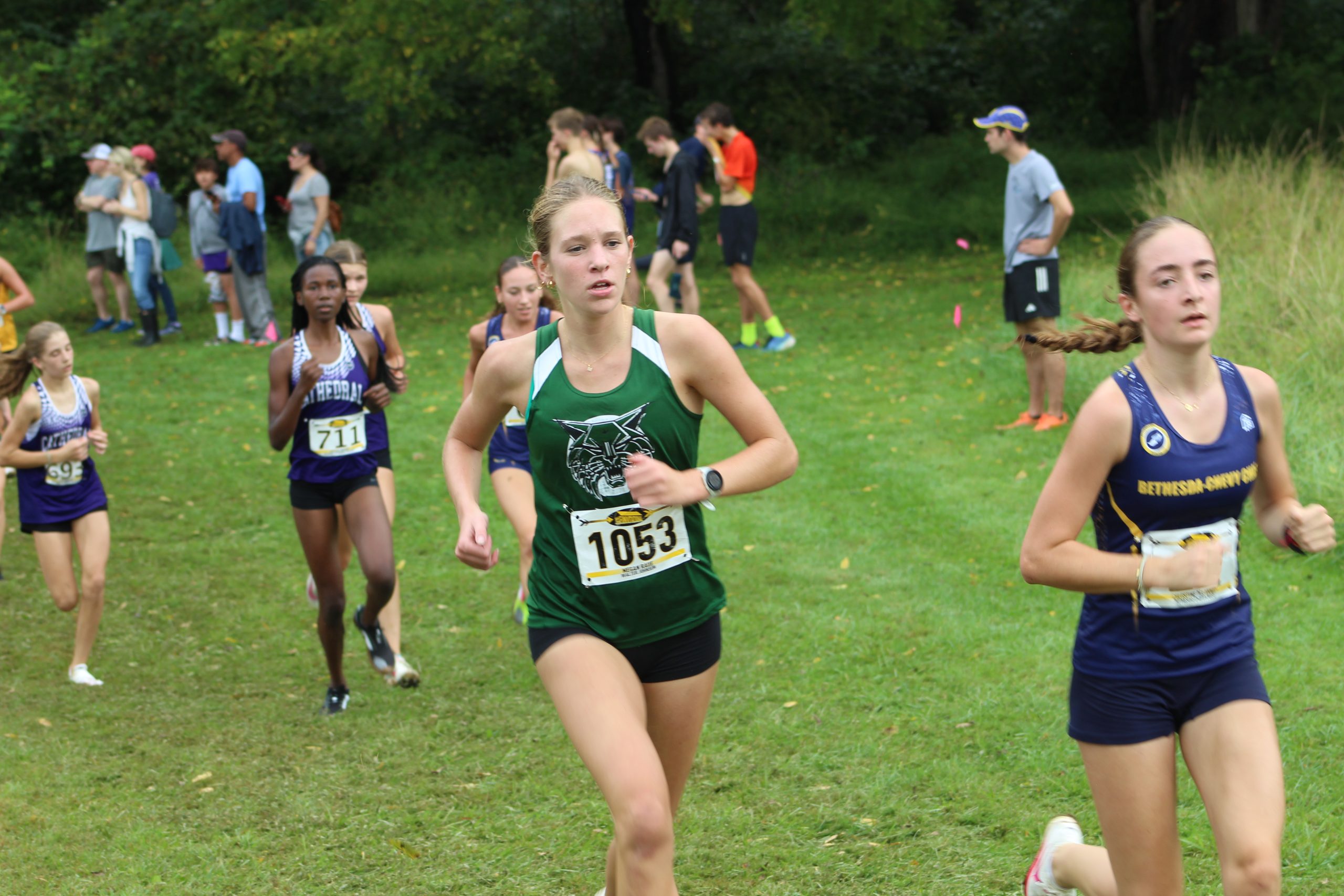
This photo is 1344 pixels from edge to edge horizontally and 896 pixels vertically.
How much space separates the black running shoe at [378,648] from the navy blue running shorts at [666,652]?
10.4 ft

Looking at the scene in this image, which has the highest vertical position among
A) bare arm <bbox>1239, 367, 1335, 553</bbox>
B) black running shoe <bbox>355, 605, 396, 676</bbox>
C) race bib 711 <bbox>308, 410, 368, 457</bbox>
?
bare arm <bbox>1239, 367, 1335, 553</bbox>

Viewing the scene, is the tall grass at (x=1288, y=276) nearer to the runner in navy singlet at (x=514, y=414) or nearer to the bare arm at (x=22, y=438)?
the runner in navy singlet at (x=514, y=414)

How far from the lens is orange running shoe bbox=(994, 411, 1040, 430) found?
10602 millimetres

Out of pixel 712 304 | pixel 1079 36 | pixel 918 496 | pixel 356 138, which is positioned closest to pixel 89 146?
pixel 356 138

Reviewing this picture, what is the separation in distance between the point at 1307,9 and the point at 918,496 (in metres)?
22.5

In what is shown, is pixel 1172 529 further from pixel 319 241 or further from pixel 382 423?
pixel 319 241

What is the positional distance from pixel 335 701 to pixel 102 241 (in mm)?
12425

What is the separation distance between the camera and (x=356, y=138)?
1005 inches

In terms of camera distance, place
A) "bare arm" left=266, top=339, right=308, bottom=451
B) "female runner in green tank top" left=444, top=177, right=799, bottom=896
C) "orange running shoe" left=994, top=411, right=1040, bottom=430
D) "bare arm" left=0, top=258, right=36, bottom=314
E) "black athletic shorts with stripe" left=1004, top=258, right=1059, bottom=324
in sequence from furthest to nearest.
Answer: "orange running shoe" left=994, top=411, right=1040, bottom=430 → "black athletic shorts with stripe" left=1004, top=258, right=1059, bottom=324 → "bare arm" left=0, top=258, right=36, bottom=314 → "bare arm" left=266, top=339, right=308, bottom=451 → "female runner in green tank top" left=444, top=177, right=799, bottom=896

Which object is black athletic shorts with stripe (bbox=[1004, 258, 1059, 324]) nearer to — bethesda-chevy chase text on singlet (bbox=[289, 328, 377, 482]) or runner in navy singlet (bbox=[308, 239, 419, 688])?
runner in navy singlet (bbox=[308, 239, 419, 688])

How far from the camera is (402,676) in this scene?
6.64 meters

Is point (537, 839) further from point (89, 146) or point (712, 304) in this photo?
point (89, 146)

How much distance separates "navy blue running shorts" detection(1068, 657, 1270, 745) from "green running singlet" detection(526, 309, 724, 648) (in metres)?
1.05

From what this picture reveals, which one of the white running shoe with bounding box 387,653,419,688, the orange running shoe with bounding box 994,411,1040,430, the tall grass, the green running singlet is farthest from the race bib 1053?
the orange running shoe with bounding box 994,411,1040,430
